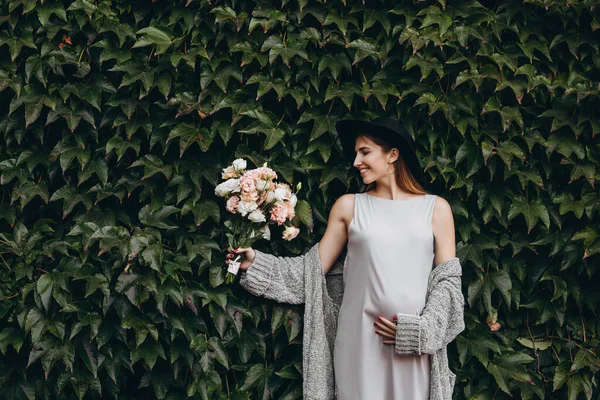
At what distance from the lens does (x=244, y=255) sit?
10.1ft

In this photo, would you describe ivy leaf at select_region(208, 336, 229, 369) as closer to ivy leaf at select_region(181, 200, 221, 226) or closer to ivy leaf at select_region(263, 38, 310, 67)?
ivy leaf at select_region(181, 200, 221, 226)

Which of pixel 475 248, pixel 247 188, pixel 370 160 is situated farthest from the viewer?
pixel 475 248

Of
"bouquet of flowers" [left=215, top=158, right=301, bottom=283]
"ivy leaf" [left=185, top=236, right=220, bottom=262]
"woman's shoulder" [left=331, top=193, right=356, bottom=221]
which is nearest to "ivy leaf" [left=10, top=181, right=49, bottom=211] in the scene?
"ivy leaf" [left=185, top=236, right=220, bottom=262]

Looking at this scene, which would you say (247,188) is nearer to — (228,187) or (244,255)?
(228,187)

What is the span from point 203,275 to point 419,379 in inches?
42.5

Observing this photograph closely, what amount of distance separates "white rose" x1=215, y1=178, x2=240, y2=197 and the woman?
0.88 ft

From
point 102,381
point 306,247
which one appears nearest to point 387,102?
point 306,247

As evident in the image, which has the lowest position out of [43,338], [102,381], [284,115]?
[102,381]

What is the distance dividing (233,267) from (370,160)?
78cm

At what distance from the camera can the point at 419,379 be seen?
9.80 feet

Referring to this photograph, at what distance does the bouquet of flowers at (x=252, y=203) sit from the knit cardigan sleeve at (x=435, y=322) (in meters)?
0.64

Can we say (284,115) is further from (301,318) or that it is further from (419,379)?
(419,379)

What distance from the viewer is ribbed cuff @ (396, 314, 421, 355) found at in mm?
2904

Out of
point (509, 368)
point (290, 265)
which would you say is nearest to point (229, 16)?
point (290, 265)
